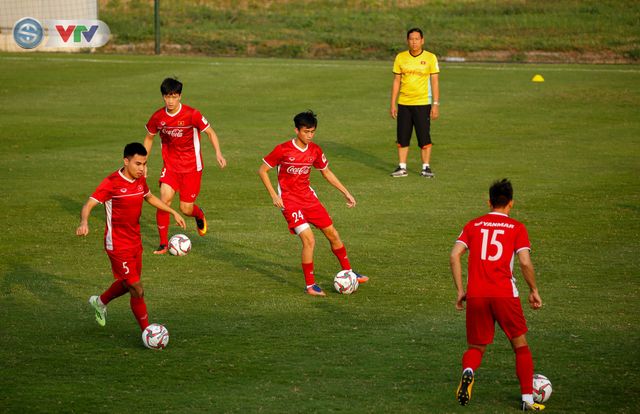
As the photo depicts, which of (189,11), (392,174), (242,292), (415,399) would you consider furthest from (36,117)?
(189,11)

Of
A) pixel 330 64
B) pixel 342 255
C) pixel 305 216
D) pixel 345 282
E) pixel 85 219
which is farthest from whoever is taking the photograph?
pixel 330 64

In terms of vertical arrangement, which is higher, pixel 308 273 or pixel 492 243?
pixel 492 243

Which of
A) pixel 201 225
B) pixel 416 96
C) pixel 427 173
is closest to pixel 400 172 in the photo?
pixel 427 173

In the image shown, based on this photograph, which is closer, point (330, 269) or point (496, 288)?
point (496, 288)

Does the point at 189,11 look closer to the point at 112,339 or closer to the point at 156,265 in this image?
the point at 156,265

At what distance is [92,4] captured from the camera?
42.0 meters

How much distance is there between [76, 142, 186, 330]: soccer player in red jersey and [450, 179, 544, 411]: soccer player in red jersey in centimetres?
344

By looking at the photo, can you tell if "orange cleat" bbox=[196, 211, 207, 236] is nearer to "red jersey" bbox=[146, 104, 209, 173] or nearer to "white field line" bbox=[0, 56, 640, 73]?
"red jersey" bbox=[146, 104, 209, 173]

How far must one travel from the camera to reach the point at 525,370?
26.2ft

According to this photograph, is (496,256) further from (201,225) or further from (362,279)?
(201,225)

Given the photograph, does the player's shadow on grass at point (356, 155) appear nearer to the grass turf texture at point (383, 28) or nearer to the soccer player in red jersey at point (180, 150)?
the soccer player in red jersey at point (180, 150)

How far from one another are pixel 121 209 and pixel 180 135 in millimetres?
4186

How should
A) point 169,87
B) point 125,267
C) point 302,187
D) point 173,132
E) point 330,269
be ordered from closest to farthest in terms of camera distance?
point 125,267, point 302,187, point 330,269, point 169,87, point 173,132

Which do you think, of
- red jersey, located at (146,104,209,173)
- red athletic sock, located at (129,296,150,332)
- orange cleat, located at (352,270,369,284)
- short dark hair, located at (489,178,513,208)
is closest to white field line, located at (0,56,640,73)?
red jersey, located at (146,104,209,173)
